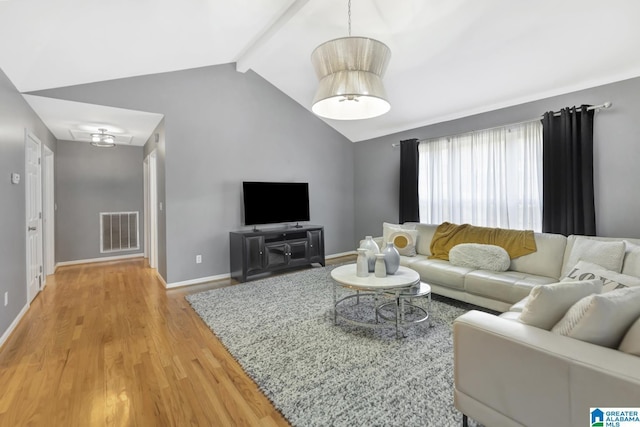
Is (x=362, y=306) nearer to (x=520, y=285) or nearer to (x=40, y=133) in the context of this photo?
(x=520, y=285)

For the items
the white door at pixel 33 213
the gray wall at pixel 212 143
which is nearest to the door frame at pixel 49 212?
the white door at pixel 33 213

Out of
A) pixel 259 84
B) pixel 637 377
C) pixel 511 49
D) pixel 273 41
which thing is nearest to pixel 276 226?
pixel 259 84

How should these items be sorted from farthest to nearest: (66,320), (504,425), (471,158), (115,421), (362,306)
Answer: (471,158) < (362,306) < (66,320) < (115,421) < (504,425)

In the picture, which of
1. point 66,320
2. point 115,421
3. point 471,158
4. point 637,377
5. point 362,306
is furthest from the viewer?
point 471,158

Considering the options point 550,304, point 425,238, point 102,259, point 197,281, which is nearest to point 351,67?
point 550,304

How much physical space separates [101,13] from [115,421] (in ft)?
9.49

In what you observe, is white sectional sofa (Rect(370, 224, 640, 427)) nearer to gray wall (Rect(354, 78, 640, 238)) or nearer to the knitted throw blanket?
the knitted throw blanket

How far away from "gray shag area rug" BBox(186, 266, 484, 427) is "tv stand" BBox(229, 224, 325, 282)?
0.81 metres

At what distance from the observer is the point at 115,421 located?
158 cm

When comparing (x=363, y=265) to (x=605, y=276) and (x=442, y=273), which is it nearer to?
(x=442, y=273)

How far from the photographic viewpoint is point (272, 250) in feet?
14.6

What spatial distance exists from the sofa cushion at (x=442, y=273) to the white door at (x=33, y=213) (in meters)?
4.32

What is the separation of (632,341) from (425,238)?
2.93m

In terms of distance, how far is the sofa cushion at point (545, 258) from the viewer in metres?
2.93
